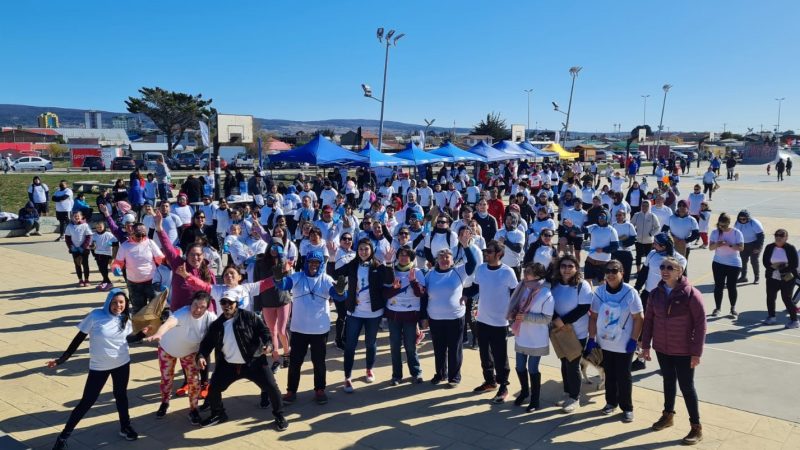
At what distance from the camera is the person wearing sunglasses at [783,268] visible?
25.9 feet

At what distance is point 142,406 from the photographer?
5.87 metres

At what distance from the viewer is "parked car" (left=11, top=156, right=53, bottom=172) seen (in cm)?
4509

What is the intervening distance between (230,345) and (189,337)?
1.46 ft

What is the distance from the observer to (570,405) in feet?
18.4

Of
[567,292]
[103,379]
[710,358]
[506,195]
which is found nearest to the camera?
[103,379]

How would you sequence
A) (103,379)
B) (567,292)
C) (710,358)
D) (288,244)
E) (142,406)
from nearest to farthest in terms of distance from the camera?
(103,379) < (567,292) < (142,406) < (710,358) < (288,244)

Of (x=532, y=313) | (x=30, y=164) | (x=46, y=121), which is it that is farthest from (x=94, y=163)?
(x=46, y=121)

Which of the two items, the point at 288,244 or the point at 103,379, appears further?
the point at 288,244

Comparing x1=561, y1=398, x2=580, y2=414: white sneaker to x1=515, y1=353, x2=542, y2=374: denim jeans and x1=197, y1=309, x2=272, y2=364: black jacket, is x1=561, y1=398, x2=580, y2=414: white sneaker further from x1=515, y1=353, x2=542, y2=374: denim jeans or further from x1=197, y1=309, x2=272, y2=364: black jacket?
x1=197, y1=309, x2=272, y2=364: black jacket

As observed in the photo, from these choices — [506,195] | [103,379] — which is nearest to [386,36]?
[506,195]

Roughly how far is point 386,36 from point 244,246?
2098 centimetres

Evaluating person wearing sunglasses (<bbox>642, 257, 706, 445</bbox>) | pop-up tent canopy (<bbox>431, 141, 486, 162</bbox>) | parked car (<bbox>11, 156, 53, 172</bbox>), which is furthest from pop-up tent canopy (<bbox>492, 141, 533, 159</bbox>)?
parked car (<bbox>11, 156, 53, 172</bbox>)

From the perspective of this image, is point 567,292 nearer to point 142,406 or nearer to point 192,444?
point 192,444

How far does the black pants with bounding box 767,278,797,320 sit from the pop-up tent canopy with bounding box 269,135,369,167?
12.4m
